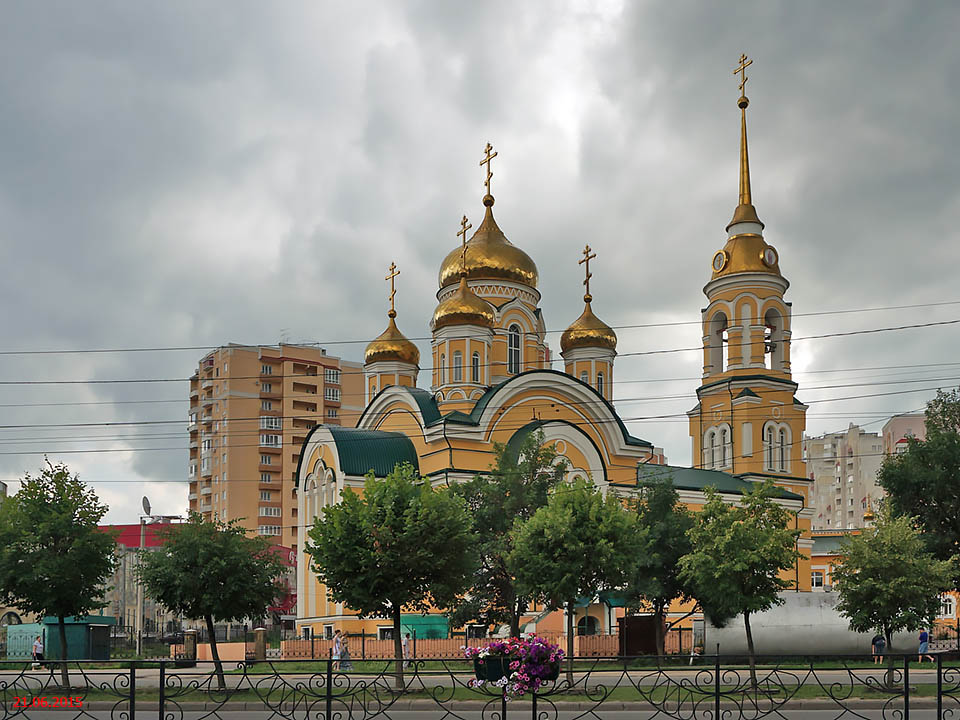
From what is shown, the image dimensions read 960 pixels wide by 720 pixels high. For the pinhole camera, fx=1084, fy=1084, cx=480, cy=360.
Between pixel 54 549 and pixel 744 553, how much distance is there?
1468 centimetres

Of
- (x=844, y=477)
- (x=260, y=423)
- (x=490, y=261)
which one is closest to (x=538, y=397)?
(x=490, y=261)

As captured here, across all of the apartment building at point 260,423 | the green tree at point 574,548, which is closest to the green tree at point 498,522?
the green tree at point 574,548

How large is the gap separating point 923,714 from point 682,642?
1650 cm

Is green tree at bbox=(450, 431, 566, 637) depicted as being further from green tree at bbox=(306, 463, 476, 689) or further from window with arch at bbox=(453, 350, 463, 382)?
window with arch at bbox=(453, 350, 463, 382)

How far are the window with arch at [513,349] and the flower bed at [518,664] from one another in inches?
1373

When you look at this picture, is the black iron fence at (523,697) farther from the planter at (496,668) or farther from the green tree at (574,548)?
the green tree at (574,548)

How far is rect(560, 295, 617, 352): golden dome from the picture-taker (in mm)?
Answer: 48594

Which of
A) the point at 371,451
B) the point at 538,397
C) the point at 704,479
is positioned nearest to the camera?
the point at 371,451

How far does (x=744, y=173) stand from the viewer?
4859 cm

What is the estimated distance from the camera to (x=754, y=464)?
151 feet

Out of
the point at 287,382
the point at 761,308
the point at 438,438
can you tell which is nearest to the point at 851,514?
the point at 287,382

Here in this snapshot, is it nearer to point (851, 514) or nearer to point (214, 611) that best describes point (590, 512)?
point (214, 611)

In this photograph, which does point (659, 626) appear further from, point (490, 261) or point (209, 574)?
point (490, 261)

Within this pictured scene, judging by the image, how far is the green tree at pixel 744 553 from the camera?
24.0 m
